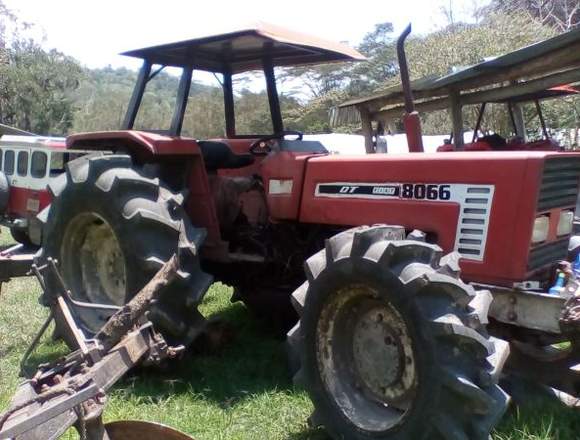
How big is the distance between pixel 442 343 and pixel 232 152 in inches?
99.9

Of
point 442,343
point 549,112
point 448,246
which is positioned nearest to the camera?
point 442,343

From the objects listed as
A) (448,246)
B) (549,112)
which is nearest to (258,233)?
(448,246)

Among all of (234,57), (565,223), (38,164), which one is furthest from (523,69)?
(38,164)

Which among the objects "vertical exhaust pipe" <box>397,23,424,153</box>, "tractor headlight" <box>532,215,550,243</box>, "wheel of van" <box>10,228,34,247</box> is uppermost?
"vertical exhaust pipe" <box>397,23,424,153</box>

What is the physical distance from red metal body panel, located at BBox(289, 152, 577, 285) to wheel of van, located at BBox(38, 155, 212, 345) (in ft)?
2.77

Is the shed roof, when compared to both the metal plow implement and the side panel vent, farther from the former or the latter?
the metal plow implement

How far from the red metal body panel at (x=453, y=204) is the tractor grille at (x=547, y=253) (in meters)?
0.06

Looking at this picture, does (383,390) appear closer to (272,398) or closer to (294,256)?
(272,398)

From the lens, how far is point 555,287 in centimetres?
333

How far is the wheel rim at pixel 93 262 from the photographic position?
4398 millimetres

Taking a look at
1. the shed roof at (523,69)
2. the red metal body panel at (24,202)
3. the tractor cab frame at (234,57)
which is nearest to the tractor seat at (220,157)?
the tractor cab frame at (234,57)

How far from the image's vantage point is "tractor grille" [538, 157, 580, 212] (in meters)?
3.31

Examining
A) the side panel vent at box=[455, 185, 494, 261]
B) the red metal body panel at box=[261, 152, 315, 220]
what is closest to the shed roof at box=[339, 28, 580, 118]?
the red metal body panel at box=[261, 152, 315, 220]

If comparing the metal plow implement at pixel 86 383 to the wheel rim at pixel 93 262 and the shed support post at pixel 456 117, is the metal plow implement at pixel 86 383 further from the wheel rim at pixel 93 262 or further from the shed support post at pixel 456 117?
the shed support post at pixel 456 117
